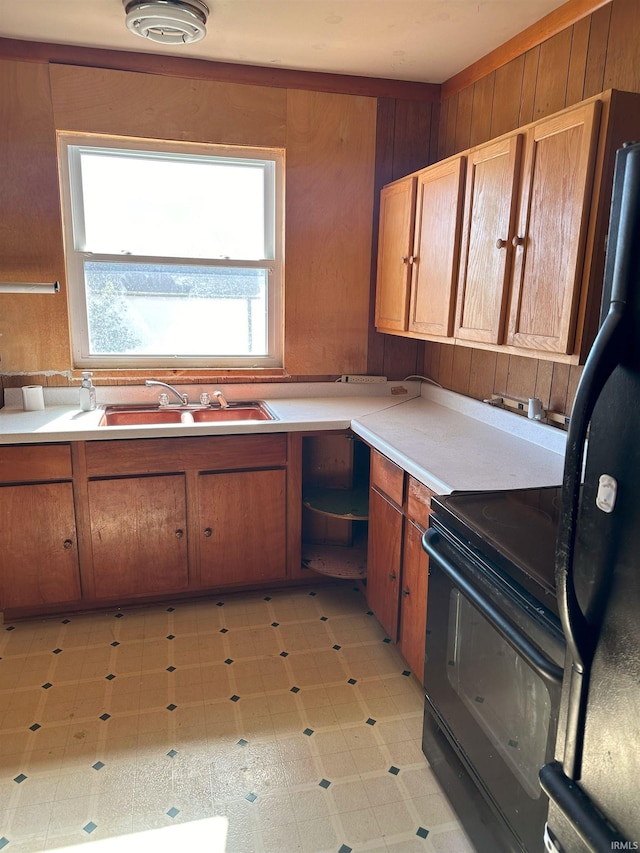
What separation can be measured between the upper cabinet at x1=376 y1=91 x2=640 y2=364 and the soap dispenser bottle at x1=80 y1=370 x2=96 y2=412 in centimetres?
157

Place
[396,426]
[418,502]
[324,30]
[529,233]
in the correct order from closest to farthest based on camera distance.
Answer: [529,233], [418,502], [324,30], [396,426]

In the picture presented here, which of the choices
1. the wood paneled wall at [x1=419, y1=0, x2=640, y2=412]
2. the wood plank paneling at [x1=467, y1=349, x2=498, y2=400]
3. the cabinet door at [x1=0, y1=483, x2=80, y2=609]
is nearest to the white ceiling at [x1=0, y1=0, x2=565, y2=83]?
the wood paneled wall at [x1=419, y1=0, x2=640, y2=412]

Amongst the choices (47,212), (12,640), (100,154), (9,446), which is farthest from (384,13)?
(12,640)

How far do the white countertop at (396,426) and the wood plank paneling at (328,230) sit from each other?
0.72 feet

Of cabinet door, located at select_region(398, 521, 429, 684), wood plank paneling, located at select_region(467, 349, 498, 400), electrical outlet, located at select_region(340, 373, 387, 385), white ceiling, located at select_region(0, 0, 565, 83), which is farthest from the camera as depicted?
electrical outlet, located at select_region(340, 373, 387, 385)

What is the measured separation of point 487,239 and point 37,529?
212 cm

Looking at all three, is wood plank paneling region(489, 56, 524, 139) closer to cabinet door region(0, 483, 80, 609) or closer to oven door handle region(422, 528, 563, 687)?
oven door handle region(422, 528, 563, 687)

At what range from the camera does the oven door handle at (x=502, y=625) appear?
3.71ft

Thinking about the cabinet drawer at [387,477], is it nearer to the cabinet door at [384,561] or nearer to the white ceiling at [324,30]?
the cabinet door at [384,561]

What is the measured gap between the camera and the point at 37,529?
8.16 feet

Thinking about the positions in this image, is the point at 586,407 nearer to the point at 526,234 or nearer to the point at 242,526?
the point at 526,234

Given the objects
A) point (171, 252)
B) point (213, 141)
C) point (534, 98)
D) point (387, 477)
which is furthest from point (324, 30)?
point (387, 477)

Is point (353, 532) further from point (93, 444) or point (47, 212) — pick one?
point (47, 212)

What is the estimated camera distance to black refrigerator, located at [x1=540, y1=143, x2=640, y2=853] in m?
0.78
